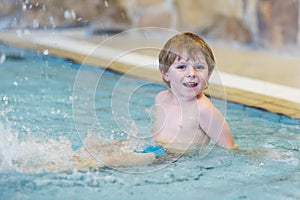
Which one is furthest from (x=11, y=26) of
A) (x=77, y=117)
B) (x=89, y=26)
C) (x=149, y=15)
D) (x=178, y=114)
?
(x=178, y=114)

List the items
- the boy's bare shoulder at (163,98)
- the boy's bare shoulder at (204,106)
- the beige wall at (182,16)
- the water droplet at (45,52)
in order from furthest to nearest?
1. the beige wall at (182,16)
2. the water droplet at (45,52)
3. the boy's bare shoulder at (163,98)
4. the boy's bare shoulder at (204,106)

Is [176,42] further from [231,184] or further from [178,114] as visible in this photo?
[231,184]

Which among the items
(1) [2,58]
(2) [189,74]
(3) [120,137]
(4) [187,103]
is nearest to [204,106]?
(4) [187,103]

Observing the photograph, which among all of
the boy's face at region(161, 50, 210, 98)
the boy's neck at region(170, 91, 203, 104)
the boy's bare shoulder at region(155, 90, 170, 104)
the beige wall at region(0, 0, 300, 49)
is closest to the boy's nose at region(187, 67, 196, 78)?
the boy's face at region(161, 50, 210, 98)

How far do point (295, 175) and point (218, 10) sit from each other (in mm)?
4700

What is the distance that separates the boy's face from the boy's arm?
0.11 meters

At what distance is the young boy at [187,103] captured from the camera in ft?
9.44

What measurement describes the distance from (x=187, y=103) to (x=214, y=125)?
0.60ft

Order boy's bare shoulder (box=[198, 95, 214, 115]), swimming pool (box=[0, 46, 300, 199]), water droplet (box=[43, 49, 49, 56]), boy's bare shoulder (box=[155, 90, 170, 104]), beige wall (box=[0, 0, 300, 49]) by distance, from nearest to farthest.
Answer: swimming pool (box=[0, 46, 300, 199]) → boy's bare shoulder (box=[198, 95, 214, 115]) → boy's bare shoulder (box=[155, 90, 170, 104]) → water droplet (box=[43, 49, 49, 56]) → beige wall (box=[0, 0, 300, 49])

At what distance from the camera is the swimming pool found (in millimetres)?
2590

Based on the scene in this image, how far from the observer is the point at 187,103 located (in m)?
3.00

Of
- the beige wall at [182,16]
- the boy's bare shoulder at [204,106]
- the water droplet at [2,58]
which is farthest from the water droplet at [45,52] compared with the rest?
the boy's bare shoulder at [204,106]

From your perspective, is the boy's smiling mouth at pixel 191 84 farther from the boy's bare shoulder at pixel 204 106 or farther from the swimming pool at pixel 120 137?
the swimming pool at pixel 120 137

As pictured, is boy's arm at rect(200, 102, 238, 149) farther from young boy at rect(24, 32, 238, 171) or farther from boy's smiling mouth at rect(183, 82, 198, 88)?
boy's smiling mouth at rect(183, 82, 198, 88)
